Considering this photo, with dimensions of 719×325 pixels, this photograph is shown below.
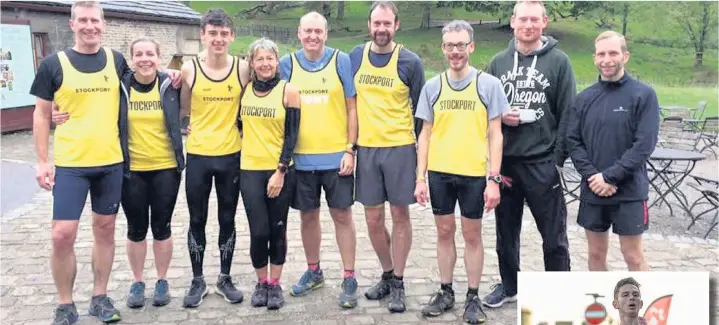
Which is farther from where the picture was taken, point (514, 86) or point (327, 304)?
point (327, 304)

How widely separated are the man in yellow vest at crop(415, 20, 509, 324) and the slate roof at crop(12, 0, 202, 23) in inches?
526

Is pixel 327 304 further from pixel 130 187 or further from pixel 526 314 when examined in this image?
pixel 526 314

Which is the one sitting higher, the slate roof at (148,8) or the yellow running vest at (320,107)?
the slate roof at (148,8)

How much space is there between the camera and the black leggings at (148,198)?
178 inches

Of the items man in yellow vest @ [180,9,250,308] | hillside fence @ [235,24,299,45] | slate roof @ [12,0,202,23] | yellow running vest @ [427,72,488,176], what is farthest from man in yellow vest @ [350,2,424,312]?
hillside fence @ [235,24,299,45]

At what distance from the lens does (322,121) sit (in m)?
4.62

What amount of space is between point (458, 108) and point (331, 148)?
40.3 inches

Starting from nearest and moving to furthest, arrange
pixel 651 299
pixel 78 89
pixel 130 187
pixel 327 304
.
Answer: pixel 651 299, pixel 78 89, pixel 130 187, pixel 327 304

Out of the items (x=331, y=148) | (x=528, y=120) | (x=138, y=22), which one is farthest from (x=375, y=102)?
(x=138, y=22)

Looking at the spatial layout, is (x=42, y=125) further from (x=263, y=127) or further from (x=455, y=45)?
(x=455, y=45)

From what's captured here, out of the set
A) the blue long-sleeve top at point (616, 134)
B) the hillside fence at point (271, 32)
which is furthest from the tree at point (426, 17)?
the blue long-sleeve top at point (616, 134)

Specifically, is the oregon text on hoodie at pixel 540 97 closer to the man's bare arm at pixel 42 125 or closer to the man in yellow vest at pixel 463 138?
the man in yellow vest at pixel 463 138

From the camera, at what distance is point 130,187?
14.8ft

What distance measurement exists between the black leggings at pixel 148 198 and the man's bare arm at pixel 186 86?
49cm
